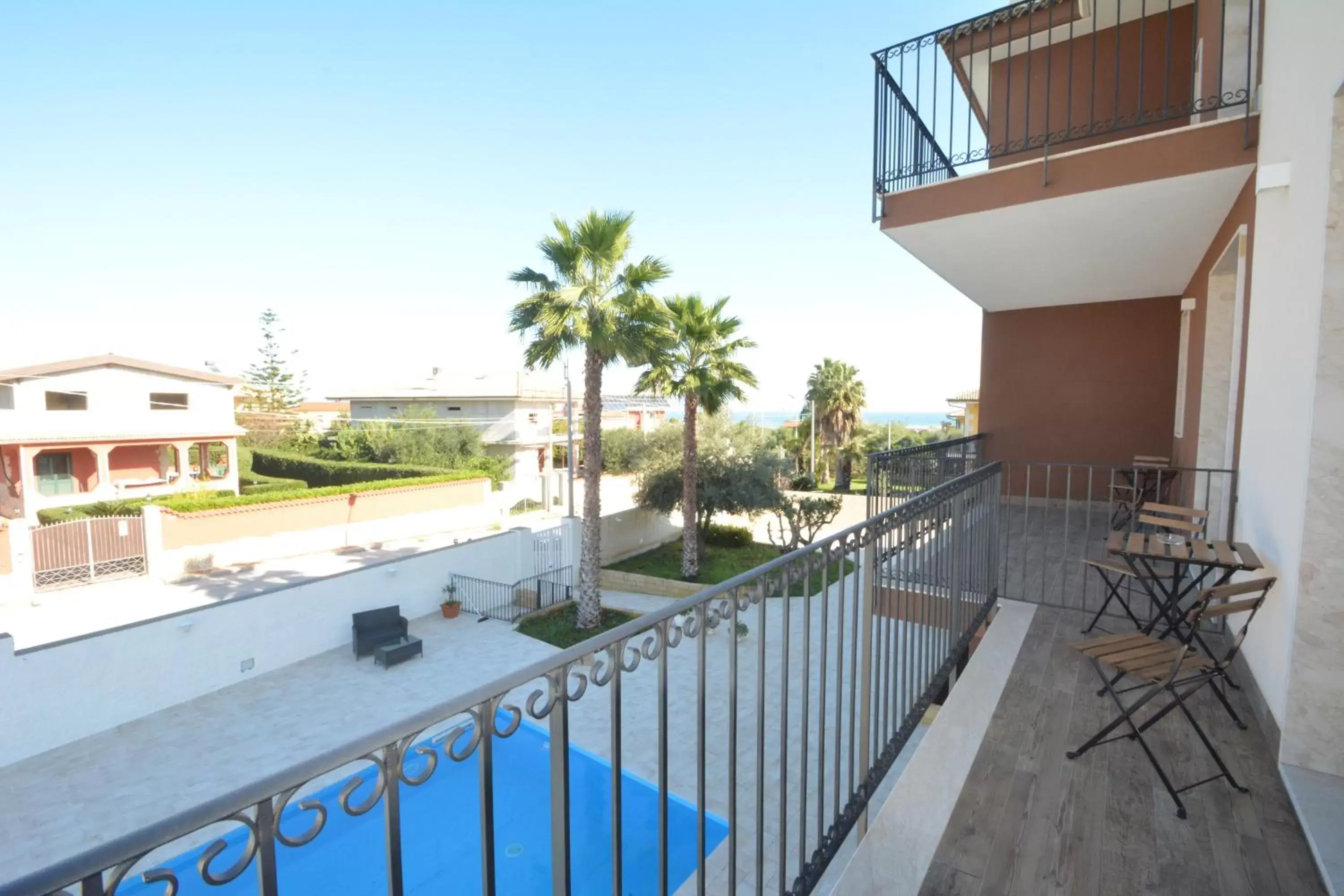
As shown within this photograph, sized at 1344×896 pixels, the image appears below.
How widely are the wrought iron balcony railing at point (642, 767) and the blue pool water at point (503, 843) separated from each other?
2 centimetres

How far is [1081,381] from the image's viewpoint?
895 cm

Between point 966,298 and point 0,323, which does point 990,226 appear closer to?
point 966,298

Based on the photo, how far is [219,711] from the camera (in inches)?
332

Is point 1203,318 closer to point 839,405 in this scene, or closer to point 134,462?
point 839,405

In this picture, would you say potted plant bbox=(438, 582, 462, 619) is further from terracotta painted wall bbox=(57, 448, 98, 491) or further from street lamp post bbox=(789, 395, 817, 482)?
street lamp post bbox=(789, 395, 817, 482)

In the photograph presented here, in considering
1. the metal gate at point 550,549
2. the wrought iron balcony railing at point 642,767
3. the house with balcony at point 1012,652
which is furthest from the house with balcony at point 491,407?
the wrought iron balcony railing at point 642,767

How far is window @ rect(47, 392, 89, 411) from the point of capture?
18312 mm

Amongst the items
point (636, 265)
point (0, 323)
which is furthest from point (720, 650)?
point (0, 323)

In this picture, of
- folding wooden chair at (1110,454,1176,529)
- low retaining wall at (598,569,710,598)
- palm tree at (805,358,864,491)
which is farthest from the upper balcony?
palm tree at (805,358,864,491)

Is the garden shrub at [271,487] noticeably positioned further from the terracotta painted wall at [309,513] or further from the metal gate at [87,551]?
the metal gate at [87,551]

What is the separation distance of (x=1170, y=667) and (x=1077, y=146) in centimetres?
718

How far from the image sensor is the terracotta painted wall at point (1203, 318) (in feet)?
14.0

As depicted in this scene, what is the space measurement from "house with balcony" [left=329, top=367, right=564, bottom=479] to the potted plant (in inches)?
489

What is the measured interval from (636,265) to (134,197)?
17.0 meters
